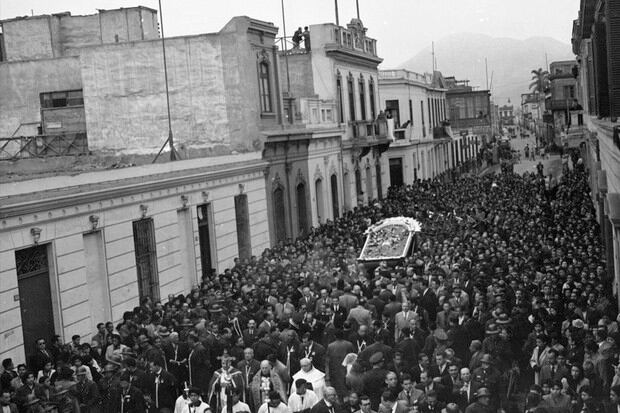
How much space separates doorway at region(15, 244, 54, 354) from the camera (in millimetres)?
18016

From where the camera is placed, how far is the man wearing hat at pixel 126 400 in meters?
12.5

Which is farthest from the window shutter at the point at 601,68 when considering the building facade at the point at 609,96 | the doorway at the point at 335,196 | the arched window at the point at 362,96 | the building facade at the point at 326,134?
the arched window at the point at 362,96

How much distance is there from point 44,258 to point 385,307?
6849mm

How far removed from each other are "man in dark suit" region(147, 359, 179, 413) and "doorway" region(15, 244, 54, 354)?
561 centimetres

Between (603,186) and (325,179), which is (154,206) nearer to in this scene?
(603,186)

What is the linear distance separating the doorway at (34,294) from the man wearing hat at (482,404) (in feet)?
32.8

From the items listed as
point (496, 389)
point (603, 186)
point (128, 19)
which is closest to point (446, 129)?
point (128, 19)

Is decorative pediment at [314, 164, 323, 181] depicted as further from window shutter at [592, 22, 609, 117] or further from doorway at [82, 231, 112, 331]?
window shutter at [592, 22, 609, 117]

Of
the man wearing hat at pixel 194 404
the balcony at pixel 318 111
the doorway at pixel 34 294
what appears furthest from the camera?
the balcony at pixel 318 111

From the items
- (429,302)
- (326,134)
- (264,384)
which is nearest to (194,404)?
(264,384)

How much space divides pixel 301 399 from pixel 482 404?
2262 millimetres

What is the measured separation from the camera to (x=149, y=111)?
103 ft

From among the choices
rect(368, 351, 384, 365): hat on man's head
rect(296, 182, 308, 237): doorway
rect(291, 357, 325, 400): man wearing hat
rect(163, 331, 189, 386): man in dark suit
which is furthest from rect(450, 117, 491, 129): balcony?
rect(291, 357, 325, 400): man wearing hat

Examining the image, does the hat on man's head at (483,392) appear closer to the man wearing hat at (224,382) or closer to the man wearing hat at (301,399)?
the man wearing hat at (301,399)
